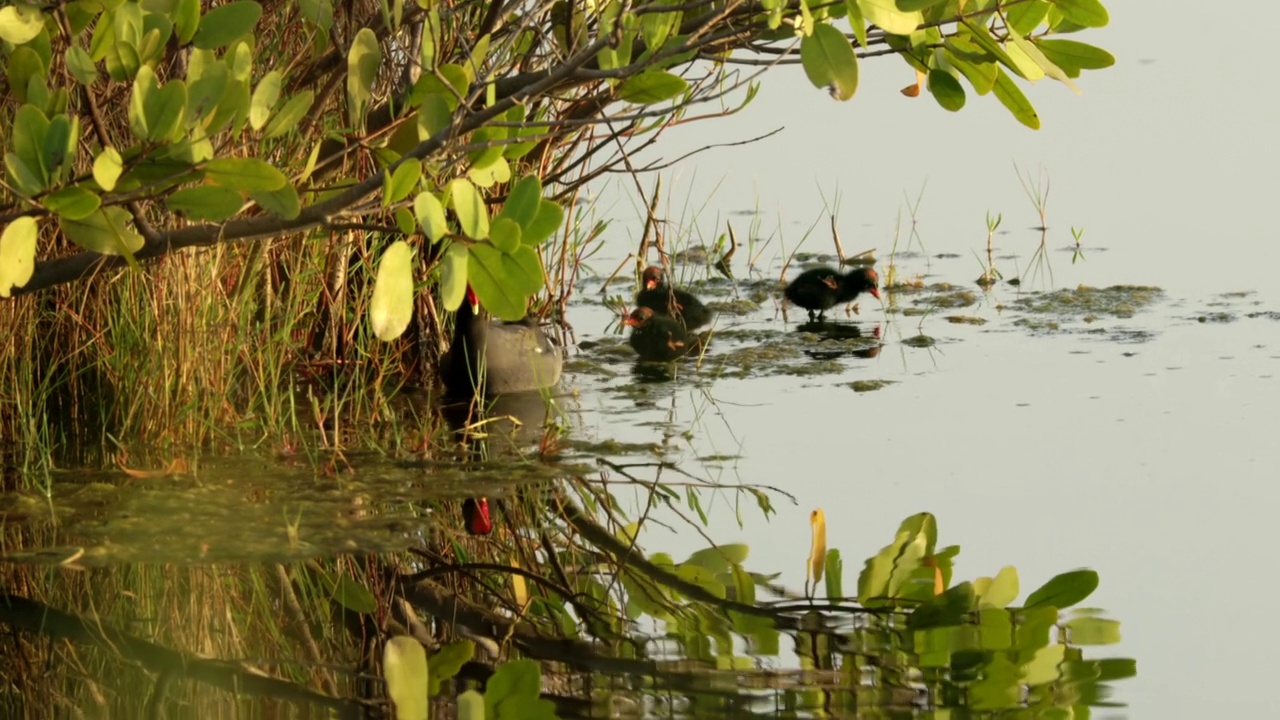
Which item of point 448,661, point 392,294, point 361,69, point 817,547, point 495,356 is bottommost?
point 448,661

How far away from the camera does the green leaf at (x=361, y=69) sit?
14.0ft

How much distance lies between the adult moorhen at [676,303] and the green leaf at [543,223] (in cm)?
304

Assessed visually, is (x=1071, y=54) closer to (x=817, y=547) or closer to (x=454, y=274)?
(x=817, y=547)

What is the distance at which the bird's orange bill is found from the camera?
15.2 feet

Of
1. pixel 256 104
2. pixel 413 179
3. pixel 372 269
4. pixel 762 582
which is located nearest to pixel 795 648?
pixel 762 582

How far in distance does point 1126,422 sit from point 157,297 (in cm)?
281

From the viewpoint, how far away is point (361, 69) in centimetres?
429

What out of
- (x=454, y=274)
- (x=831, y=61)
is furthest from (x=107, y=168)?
(x=831, y=61)

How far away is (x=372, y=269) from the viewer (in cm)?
619

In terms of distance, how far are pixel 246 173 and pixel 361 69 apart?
0.53 metres

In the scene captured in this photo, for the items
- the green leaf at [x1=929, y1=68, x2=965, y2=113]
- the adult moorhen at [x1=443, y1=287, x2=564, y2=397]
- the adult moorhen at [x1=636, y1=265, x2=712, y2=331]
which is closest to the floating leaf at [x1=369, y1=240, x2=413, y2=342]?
the green leaf at [x1=929, y1=68, x2=965, y2=113]

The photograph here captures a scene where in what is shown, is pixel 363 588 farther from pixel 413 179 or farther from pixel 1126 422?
pixel 1126 422

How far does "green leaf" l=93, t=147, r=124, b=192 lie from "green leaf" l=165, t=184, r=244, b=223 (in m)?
0.28

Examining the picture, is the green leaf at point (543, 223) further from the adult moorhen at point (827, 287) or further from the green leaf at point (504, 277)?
the adult moorhen at point (827, 287)
